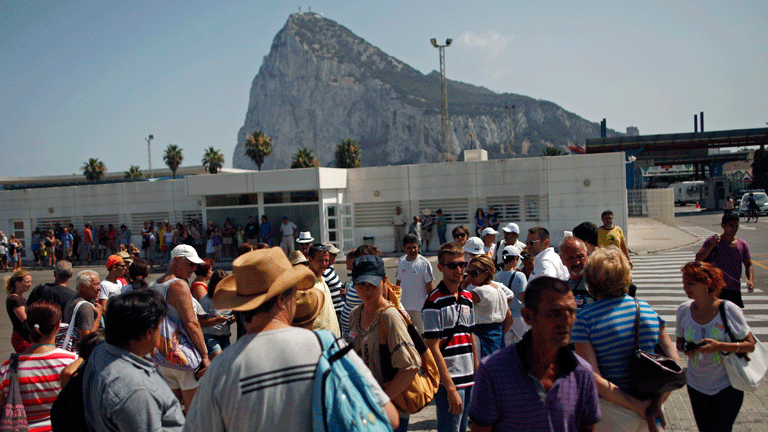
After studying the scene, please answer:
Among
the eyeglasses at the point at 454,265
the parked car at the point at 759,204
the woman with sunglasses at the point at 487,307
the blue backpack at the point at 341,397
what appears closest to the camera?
the blue backpack at the point at 341,397

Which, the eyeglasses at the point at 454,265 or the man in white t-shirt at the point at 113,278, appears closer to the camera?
the eyeglasses at the point at 454,265

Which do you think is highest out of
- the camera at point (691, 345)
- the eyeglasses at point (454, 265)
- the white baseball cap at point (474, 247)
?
the eyeglasses at point (454, 265)

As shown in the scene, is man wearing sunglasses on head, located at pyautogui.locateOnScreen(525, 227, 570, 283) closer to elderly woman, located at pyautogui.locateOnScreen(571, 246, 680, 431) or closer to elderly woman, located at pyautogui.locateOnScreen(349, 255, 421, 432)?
elderly woman, located at pyautogui.locateOnScreen(571, 246, 680, 431)

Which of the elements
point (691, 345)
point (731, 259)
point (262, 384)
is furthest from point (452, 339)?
point (731, 259)

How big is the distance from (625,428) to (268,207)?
67.1 ft

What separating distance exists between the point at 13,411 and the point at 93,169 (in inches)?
2517

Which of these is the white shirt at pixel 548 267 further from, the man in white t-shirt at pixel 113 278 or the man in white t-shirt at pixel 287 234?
the man in white t-shirt at pixel 287 234

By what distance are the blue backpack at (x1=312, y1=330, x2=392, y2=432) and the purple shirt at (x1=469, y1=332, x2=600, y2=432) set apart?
525mm

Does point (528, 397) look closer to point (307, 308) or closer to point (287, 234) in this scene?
point (307, 308)

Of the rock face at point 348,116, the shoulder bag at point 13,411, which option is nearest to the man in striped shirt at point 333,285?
the shoulder bag at point 13,411

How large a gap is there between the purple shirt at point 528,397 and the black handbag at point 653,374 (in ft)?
1.63

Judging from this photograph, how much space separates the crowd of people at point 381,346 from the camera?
2.07 meters

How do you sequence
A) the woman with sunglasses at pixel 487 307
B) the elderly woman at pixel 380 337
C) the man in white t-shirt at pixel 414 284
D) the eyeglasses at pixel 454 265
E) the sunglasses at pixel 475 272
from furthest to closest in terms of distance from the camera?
1. the man in white t-shirt at pixel 414 284
2. the sunglasses at pixel 475 272
3. the woman with sunglasses at pixel 487 307
4. the eyeglasses at pixel 454 265
5. the elderly woman at pixel 380 337

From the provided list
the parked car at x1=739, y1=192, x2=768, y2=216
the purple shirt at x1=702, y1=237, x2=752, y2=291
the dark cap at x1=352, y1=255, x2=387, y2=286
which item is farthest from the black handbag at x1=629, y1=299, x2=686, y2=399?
the parked car at x1=739, y1=192, x2=768, y2=216
